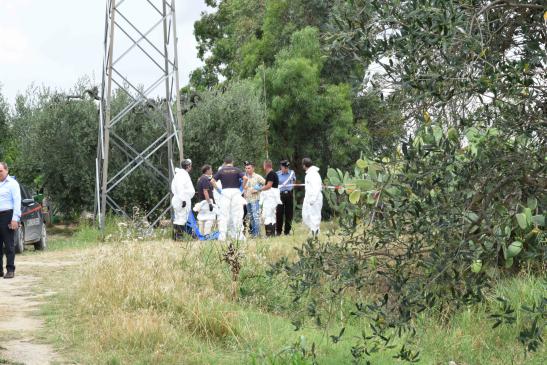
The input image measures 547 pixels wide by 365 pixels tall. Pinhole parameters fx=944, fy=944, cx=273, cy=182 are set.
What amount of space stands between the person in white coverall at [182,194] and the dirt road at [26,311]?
272 cm

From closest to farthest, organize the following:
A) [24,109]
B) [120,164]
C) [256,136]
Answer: [120,164] → [256,136] → [24,109]

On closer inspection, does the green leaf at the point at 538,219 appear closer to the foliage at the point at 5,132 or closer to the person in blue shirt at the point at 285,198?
the person in blue shirt at the point at 285,198

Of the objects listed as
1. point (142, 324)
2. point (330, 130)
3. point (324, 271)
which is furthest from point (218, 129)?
point (324, 271)

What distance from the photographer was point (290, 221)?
19.8 meters

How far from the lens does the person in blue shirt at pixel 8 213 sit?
45.1ft

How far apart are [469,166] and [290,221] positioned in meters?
15.5

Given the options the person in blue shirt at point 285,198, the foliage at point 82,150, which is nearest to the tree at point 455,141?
the person in blue shirt at point 285,198

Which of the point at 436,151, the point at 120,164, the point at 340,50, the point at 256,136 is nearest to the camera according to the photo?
the point at 436,151

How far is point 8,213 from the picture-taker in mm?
13891

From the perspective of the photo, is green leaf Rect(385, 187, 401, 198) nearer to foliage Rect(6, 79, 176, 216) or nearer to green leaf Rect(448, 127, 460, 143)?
green leaf Rect(448, 127, 460, 143)

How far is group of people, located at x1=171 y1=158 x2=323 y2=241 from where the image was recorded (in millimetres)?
17891

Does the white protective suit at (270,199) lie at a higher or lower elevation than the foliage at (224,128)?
lower

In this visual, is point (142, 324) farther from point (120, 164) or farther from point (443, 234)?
point (120, 164)

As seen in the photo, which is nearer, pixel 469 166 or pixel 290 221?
pixel 469 166
